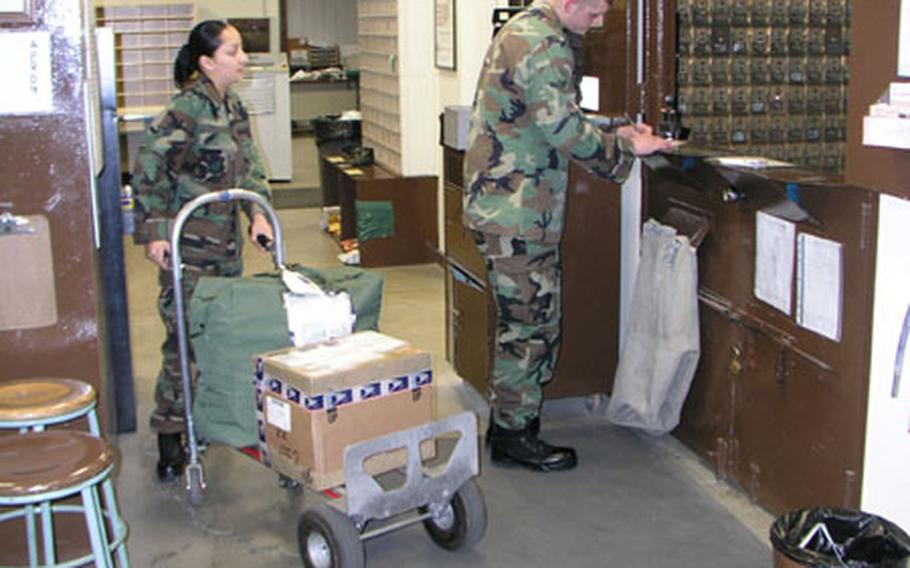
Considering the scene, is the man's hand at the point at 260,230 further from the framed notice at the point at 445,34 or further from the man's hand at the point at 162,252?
the framed notice at the point at 445,34

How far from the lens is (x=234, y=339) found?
337cm

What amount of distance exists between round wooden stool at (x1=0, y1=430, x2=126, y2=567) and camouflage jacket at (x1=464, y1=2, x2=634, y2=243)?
167cm

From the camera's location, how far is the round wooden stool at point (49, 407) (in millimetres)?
2768

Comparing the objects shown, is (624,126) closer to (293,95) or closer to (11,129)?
(11,129)

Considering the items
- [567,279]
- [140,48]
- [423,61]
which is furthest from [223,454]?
[140,48]

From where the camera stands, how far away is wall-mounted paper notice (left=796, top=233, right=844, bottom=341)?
122 inches

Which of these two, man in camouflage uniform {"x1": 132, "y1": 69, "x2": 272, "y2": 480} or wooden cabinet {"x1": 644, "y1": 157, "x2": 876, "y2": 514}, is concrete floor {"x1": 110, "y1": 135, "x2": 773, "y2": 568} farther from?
man in camouflage uniform {"x1": 132, "y1": 69, "x2": 272, "y2": 480}

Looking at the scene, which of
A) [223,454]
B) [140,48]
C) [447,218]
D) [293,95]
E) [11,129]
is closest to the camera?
[11,129]

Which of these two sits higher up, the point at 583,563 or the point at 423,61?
the point at 423,61

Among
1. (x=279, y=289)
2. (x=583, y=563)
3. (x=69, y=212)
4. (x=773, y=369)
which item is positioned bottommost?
(x=583, y=563)

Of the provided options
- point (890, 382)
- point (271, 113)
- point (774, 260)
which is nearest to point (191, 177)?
point (774, 260)

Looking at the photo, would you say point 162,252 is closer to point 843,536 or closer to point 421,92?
point 843,536

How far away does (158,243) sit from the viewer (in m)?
3.84

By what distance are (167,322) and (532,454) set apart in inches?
54.4
